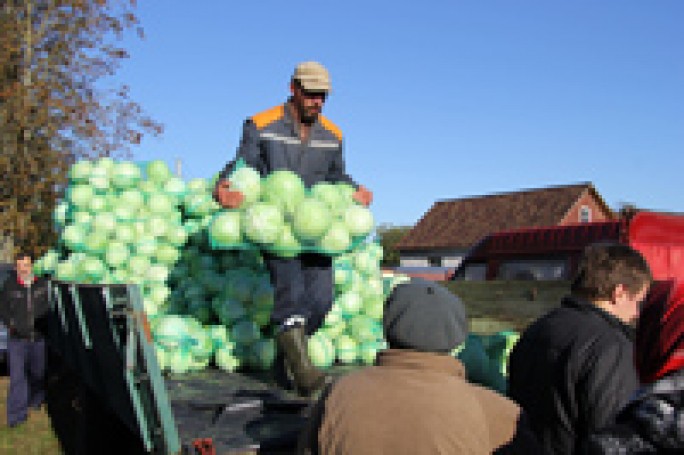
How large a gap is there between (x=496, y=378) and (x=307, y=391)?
1.01 m

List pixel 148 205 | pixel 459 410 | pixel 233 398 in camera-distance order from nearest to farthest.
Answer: pixel 459 410 → pixel 233 398 → pixel 148 205

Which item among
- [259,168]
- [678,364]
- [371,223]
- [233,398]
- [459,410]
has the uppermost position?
[259,168]

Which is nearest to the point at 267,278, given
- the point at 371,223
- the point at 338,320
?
the point at 338,320

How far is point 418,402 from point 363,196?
2858 mm

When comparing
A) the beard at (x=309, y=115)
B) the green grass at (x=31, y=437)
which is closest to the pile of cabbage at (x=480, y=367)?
the beard at (x=309, y=115)

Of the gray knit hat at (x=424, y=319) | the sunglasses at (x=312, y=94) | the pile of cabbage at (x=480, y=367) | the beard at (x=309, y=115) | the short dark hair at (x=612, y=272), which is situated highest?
the sunglasses at (x=312, y=94)

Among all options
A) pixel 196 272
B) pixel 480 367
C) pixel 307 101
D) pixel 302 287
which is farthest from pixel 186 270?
pixel 480 367

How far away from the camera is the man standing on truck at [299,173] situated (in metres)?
4.05

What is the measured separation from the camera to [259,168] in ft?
15.2

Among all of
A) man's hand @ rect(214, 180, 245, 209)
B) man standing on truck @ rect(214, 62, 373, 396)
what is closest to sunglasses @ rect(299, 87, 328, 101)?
man standing on truck @ rect(214, 62, 373, 396)

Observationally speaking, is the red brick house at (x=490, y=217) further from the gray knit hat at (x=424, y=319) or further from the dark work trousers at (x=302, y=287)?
the gray knit hat at (x=424, y=319)

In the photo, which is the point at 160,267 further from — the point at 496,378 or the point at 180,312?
the point at 496,378

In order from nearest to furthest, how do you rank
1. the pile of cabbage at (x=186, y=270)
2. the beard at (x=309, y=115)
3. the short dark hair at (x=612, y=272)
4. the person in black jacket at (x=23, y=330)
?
the short dark hair at (x=612, y=272) → the beard at (x=309, y=115) → the pile of cabbage at (x=186, y=270) → the person in black jacket at (x=23, y=330)

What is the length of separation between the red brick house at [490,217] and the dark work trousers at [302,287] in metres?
32.9
